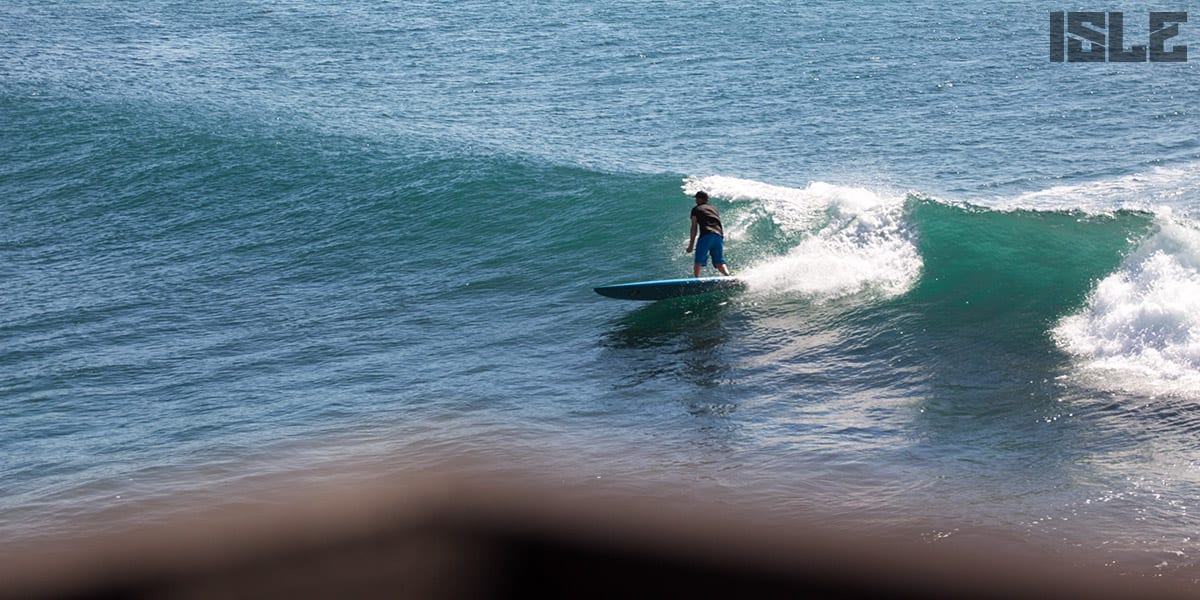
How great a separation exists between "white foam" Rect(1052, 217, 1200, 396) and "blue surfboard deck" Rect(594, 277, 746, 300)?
4546mm

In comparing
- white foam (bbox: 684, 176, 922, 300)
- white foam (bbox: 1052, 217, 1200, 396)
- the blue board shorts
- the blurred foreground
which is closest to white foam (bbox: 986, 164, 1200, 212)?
white foam (bbox: 684, 176, 922, 300)

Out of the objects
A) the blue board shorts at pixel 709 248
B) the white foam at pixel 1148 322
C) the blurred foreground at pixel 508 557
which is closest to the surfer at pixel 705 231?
the blue board shorts at pixel 709 248

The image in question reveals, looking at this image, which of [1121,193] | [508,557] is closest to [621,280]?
[508,557]

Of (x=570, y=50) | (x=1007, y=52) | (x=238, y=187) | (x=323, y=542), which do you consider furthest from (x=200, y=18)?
(x=323, y=542)

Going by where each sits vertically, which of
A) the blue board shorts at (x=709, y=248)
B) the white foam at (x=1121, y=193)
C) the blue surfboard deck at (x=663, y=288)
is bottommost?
the blue surfboard deck at (x=663, y=288)

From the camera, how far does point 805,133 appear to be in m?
27.5

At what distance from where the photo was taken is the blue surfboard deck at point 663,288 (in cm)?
1554

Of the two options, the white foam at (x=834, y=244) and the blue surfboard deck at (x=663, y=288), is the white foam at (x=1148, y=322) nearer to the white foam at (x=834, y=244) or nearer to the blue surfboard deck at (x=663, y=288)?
the white foam at (x=834, y=244)

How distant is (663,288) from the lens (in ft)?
51.1

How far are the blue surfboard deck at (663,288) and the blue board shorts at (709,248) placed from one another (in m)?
0.33

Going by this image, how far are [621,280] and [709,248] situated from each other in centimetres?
225

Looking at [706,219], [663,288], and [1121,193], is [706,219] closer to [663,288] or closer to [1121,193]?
[663,288]

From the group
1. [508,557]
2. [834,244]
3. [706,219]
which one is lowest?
[508,557]

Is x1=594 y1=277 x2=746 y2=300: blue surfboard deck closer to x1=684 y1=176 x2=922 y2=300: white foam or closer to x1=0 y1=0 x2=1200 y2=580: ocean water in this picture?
x1=0 y1=0 x2=1200 y2=580: ocean water
